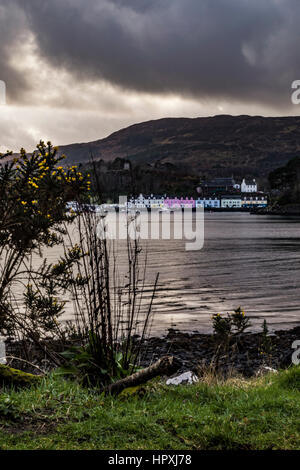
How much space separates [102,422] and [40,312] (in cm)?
482

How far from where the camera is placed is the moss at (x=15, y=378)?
6.52m

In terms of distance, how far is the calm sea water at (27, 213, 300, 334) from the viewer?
20500 mm

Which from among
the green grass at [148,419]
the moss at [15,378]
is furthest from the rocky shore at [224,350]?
the green grass at [148,419]

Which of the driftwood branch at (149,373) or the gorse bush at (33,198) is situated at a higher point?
the gorse bush at (33,198)

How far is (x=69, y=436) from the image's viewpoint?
469 cm

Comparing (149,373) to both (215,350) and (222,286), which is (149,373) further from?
(222,286)

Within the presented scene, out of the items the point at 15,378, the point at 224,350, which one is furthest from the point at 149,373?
the point at 224,350

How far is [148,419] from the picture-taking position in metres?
5.10

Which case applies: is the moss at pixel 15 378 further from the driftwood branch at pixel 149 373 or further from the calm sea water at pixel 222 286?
the calm sea water at pixel 222 286

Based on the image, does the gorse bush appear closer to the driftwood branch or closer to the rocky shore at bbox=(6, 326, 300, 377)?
the driftwood branch

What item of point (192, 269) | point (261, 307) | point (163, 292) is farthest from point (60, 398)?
point (192, 269)

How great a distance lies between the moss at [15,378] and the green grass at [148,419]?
0.25 metres

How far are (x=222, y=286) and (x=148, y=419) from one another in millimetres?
25129
